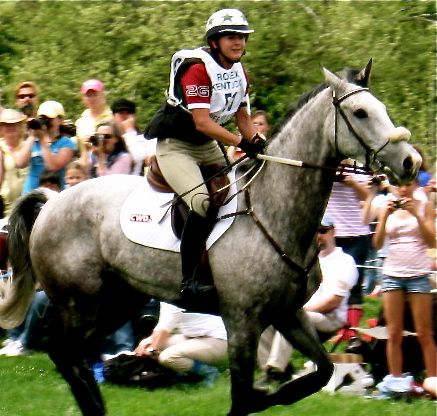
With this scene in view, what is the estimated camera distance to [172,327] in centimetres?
1095

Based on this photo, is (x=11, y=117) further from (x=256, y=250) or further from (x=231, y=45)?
(x=256, y=250)

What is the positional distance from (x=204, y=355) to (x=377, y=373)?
58.8 inches

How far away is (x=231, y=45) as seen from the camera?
27.5 ft

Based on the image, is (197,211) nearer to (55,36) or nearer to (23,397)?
(23,397)

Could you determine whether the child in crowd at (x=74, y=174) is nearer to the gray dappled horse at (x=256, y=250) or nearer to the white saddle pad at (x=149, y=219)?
the gray dappled horse at (x=256, y=250)

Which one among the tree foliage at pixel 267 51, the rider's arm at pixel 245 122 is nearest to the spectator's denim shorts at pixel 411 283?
the rider's arm at pixel 245 122

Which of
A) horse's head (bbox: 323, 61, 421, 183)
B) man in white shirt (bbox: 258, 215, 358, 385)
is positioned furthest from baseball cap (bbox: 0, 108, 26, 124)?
horse's head (bbox: 323, 61, 421, 183)

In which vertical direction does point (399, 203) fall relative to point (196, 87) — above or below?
below

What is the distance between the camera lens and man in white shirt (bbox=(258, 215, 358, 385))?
34.6ft

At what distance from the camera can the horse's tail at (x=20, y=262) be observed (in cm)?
991

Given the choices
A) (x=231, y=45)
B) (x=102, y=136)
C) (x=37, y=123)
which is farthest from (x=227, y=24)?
(x=37, y=123)

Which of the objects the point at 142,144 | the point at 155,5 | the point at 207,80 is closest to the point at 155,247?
the point at 207,80

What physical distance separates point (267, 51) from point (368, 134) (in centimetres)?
1305

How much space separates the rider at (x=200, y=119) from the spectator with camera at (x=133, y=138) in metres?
3.36
